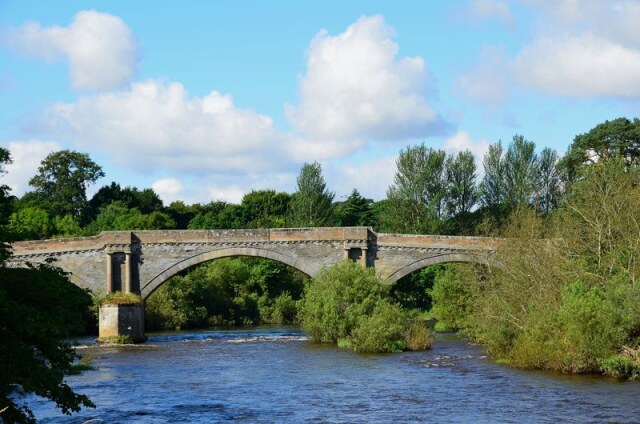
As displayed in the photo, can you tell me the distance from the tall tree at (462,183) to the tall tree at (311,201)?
Answer: 10.2 meters

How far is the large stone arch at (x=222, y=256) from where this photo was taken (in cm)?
4959

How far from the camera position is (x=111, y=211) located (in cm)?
8212

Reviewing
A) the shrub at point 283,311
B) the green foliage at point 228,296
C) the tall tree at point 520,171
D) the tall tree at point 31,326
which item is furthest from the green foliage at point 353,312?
the tall tree at point 520,171

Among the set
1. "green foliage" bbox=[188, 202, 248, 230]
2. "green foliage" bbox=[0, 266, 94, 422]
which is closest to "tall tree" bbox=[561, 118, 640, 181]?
"green foliage" bbox=[188, 202, 248, 230]

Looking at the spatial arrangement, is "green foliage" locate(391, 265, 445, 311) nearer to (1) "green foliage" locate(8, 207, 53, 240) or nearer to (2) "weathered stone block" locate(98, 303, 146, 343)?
(2) "weathered stone block" locate(98, 303, 146, 343)

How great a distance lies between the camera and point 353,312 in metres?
40.3

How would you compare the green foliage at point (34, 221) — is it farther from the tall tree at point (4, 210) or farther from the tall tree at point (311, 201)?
the tall tree at point (4, 210)

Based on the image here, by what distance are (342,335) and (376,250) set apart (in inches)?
349

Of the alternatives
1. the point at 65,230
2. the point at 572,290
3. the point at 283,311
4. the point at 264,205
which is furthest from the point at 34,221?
the point at 572,290

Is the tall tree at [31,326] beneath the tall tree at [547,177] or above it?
beneath

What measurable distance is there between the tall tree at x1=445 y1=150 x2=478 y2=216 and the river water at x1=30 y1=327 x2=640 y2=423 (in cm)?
2821

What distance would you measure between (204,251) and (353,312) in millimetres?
12438

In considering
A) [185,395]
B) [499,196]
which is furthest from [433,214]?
[185,395]

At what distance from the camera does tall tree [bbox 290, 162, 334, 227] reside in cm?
7188
